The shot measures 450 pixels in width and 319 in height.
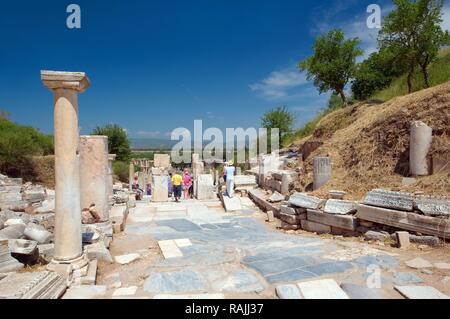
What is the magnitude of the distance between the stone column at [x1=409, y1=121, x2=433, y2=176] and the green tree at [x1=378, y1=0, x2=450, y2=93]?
7.58m

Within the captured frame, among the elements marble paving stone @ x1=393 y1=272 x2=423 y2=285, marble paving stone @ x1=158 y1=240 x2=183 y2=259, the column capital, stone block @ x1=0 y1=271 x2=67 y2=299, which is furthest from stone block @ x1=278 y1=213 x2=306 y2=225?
the column capital

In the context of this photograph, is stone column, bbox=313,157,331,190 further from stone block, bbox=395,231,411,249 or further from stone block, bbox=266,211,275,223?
stone block, bbox=395,231,411,249

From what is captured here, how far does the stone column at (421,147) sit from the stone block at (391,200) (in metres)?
1.43

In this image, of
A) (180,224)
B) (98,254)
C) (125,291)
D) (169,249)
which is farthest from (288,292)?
(180,224)

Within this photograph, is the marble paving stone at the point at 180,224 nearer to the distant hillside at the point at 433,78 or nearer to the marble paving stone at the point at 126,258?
the marble paving stone at the point at 126,258

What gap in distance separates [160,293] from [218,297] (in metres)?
0.73

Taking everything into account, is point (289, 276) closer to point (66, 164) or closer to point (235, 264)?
point (235, 264)

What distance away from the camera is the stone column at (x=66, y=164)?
167 inches

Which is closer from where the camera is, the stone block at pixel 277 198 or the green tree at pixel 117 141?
the stone block at pixel 277 198

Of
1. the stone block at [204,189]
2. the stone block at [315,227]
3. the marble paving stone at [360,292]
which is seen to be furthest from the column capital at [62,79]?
the stone block at [204,189]

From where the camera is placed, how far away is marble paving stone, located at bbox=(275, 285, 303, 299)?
3.43 m

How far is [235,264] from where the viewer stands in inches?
184
